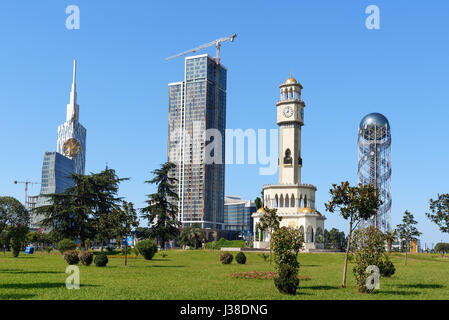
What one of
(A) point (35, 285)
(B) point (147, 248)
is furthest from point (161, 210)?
(A) point (35, 285)

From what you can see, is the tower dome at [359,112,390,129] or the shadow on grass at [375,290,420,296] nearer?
the shadow on grass at [375,290,420,296]

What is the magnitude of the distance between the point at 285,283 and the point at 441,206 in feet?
194

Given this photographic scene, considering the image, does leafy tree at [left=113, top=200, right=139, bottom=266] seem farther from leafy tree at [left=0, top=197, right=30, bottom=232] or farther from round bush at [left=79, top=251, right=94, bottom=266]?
leafy tree at [left=0, top=197, right=30, bottom=232]

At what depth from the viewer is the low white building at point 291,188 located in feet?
308

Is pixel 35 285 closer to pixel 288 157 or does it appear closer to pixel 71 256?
pixel 71 256

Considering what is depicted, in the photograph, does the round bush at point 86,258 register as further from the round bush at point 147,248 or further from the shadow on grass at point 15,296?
the shadow on grass at point 15,296

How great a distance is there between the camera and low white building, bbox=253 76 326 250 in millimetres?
94000

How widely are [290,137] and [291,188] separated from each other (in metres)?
10.5

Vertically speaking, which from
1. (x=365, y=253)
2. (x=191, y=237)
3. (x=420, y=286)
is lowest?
(x=420, y=286)

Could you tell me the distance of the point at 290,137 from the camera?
99.0m

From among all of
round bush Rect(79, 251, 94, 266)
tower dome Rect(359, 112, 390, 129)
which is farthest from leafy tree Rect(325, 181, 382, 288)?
tower dome Rect(359, 112, 390, 129)

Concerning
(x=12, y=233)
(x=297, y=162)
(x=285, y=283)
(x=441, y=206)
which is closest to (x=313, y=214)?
(x=297, y=162)
